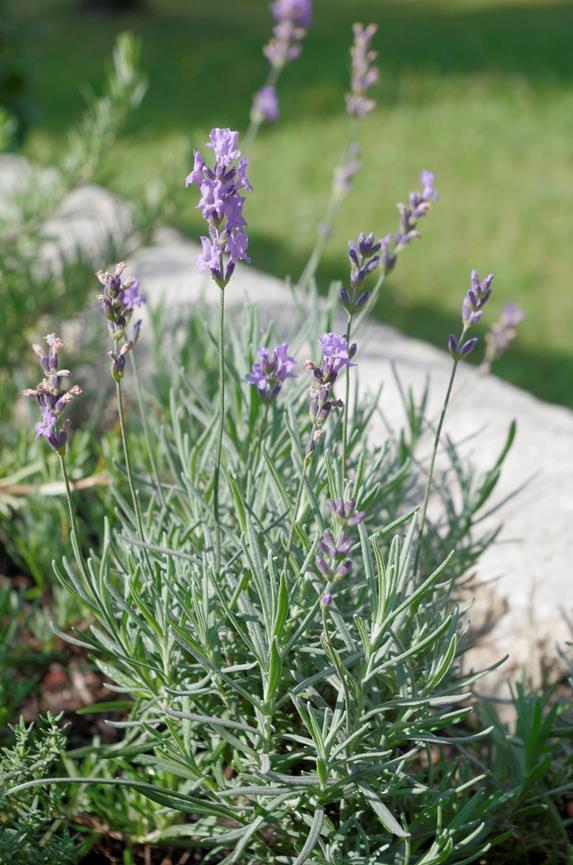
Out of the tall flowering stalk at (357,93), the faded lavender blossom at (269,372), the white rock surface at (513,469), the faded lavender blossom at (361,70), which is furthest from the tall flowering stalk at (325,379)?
the faded lavender blossom at (361,70)

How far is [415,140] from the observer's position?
6641 millimetres

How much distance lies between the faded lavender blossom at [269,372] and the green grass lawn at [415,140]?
102 cm

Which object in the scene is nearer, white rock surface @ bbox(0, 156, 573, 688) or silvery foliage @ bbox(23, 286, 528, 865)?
silvery foliage @ bbox(23, 286, 528, 865)

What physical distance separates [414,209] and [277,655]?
68cm

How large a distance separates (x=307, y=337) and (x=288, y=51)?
706 millimetres

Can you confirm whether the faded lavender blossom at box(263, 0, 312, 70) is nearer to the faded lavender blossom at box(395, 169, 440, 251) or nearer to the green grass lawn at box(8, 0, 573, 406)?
the green grass lawn at box(8, 0, 573, 406)

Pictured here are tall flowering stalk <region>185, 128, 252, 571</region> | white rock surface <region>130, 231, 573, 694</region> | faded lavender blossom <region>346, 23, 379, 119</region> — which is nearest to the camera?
tall flowering stalk <region>185, 128, 252, 571</region>

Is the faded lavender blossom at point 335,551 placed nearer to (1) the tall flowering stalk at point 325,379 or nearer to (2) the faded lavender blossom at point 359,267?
(1) the tall flowering stalk at point 325,379

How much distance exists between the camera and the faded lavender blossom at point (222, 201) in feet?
3.44

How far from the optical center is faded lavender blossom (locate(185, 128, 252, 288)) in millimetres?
1049

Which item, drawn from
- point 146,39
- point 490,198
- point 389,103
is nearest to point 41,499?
point 490,198

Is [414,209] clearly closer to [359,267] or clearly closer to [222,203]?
[359,267]

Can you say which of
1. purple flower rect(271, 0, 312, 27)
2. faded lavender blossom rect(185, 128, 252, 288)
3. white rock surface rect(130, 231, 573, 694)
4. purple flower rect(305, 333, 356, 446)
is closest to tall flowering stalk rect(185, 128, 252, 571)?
faded lavender blossom rect(185, 128, 252, 288)

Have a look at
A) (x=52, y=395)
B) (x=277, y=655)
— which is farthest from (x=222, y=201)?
(x=277, y=655)
